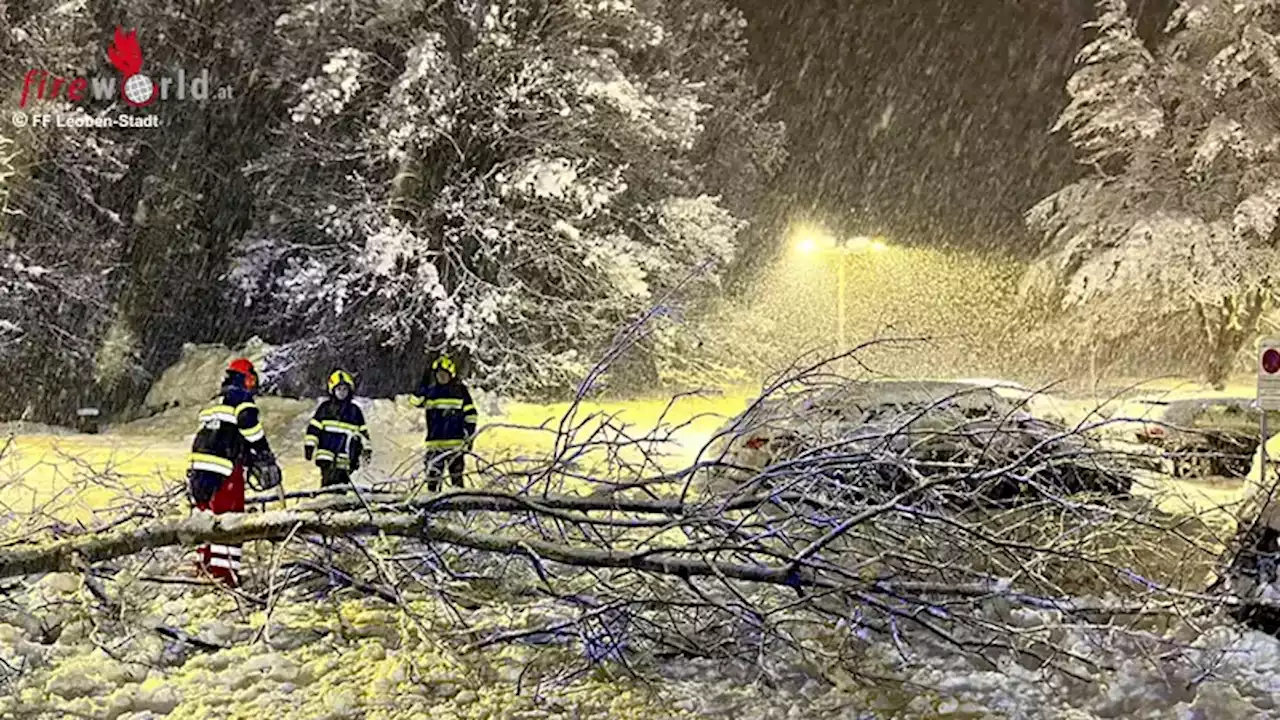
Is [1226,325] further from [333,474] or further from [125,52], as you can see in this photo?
[125,52]

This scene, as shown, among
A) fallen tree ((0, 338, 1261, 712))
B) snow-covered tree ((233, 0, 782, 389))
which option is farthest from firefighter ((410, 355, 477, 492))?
snow-covered tree ((233, 0, 782, 389))

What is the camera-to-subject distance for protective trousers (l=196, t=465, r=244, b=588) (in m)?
6.81

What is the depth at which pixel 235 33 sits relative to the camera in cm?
1864

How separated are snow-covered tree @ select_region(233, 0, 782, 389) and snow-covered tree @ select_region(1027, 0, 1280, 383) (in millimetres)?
7867

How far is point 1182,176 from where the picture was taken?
Result: 20.6 metres

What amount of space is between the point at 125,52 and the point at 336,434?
13.7 meters

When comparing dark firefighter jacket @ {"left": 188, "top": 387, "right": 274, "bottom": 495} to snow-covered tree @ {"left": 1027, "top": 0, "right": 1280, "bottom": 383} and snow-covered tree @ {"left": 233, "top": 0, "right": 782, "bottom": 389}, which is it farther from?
snow-covered tree @ {"left": 1027, "top": 0, "right": 1280, "bottom": 383}

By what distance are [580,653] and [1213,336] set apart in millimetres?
19540

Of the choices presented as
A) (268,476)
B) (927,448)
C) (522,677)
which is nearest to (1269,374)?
(927,448)

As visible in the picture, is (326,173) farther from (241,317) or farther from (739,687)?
(739,687)

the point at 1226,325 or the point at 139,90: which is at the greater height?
the point at 139,90

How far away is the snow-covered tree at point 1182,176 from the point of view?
19.6m

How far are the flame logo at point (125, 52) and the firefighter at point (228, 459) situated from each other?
1415 cm

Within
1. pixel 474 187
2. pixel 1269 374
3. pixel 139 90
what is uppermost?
pixel 139 90
